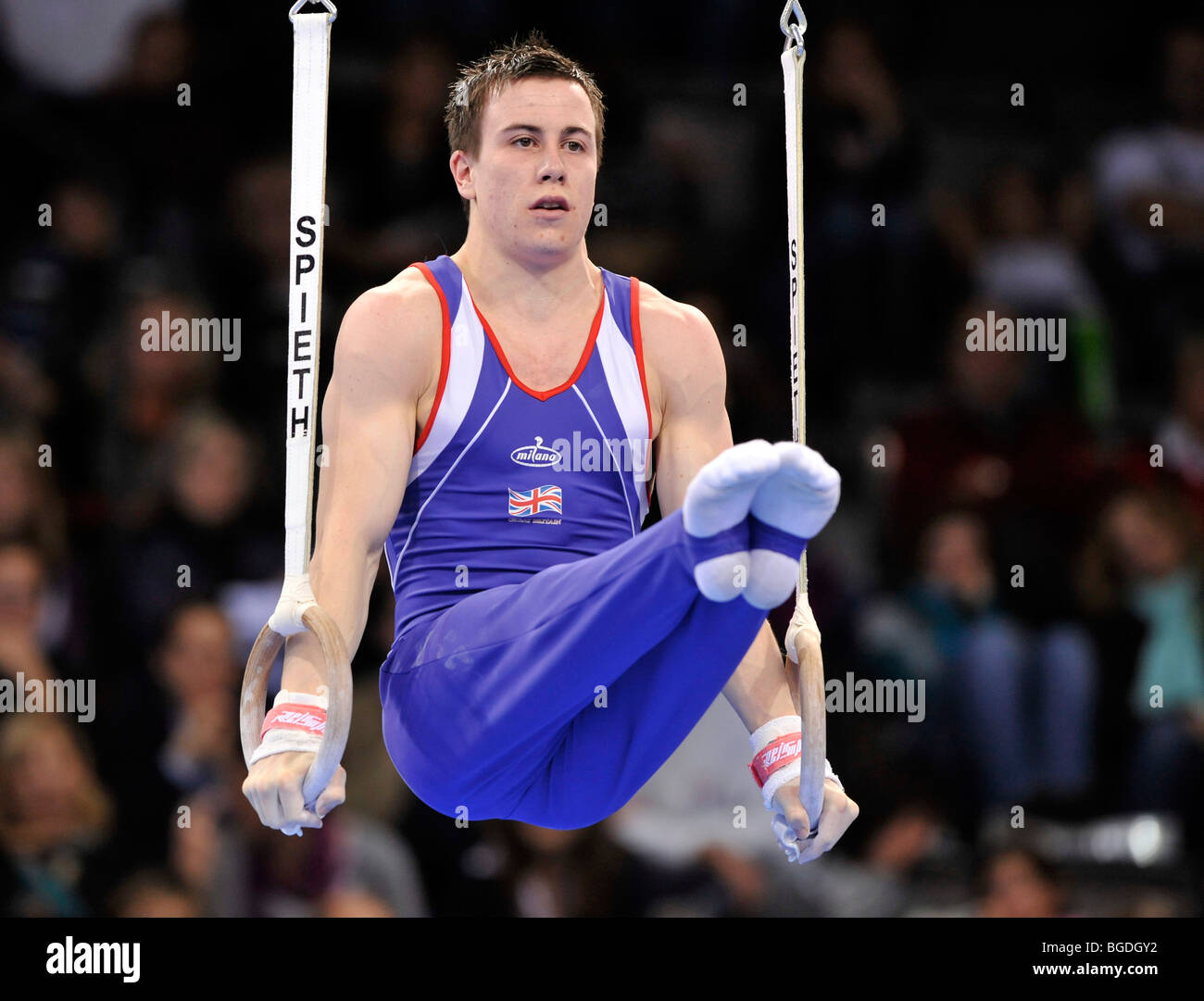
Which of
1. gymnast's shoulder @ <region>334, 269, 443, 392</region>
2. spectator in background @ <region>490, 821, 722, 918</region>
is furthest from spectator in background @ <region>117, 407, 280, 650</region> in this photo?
gymnast's shoulder @ <region>334, 269, 443, 392</region>

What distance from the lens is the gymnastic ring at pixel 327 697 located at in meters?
2.88

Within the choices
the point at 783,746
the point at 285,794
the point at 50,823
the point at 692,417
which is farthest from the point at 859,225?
the point at 285,794

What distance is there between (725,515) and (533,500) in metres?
0.79

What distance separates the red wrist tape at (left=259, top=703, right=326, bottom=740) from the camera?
305cm

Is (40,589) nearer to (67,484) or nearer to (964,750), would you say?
(67,484)

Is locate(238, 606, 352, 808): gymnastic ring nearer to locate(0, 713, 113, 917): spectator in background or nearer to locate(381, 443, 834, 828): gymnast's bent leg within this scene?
locate(381, 443, 834, 828): gymnast's bent leg

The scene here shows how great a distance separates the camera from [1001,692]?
220 inches

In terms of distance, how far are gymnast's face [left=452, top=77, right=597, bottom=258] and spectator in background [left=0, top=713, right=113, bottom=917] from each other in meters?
2.55

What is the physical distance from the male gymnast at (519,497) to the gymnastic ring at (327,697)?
0.06 meters

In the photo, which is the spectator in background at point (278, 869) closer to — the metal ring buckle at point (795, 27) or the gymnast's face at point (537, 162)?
the gymnast's face at point (537, 162)

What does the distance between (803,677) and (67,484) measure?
3440mm

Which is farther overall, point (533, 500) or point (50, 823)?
point (50, 823)

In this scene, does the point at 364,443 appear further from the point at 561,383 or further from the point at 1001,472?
the point at 1001,472
